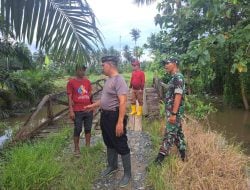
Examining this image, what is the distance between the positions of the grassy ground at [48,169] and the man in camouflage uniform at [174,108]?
3.79 ft

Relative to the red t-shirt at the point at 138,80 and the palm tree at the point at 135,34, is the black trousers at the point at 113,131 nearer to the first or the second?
the red t-shirt at the point at 138,80

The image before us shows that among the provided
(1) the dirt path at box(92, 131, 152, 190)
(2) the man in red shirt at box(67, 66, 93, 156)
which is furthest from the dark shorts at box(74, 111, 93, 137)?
(1) the dirt path at box(92, 131, 152, 190)

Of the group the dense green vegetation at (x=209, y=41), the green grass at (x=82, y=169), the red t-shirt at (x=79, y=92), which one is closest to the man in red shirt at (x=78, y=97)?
the red t-shirt at (x=79, y=92)

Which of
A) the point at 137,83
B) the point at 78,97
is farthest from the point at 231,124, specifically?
the point at 78,97

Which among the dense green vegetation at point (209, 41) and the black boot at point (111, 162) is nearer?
the black boot at point (111, 162)

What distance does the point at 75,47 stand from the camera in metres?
3.06

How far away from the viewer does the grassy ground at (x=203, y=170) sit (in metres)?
4.95

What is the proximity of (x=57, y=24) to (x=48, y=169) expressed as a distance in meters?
2.71

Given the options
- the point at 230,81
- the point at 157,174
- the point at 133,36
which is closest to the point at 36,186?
the point at 157,174

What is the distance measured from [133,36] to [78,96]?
3352 inches

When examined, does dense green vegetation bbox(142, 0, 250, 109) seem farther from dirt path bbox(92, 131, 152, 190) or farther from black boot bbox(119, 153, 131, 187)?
black boot bbox(119, 153, 131, 187)

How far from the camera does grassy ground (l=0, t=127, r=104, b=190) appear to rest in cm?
495

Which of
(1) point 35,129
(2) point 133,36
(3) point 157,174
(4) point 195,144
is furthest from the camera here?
(2) point 133,36

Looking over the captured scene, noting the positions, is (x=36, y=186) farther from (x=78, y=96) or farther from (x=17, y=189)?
(x=78, y=96)
